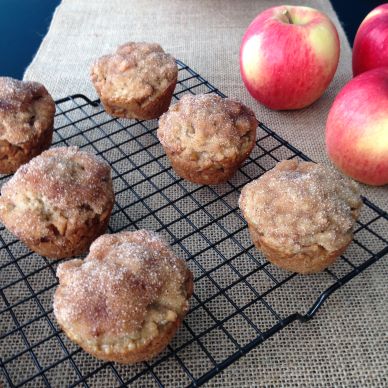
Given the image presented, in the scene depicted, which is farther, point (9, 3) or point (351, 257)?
point (9, 3)

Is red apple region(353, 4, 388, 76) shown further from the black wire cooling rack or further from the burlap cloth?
the black wire cooling rack

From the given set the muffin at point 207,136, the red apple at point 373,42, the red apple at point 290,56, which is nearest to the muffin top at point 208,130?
the muffin at point 207,136

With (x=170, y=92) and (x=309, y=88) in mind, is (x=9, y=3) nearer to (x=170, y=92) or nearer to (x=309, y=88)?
(x=170, y=92)

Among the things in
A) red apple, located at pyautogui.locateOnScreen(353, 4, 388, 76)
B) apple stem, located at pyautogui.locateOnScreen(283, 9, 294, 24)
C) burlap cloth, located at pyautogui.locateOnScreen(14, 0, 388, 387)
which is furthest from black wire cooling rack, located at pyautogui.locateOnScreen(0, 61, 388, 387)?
red apple, located at pyautogui.locateOnScreen(353, 4, 388, 76)

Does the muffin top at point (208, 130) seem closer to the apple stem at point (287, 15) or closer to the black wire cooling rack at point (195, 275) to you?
the black wire cooling rack at point (195, 275)

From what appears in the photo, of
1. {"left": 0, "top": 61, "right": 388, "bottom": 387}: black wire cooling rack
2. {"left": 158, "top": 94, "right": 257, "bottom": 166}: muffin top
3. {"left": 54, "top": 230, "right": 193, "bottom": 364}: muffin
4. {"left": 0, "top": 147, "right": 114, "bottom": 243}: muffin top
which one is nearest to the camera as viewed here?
{"left": 54, "top": 230, "right": 193, "bottom": 364}: muffin

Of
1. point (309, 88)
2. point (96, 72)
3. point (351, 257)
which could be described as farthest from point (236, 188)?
point (96, 72)
